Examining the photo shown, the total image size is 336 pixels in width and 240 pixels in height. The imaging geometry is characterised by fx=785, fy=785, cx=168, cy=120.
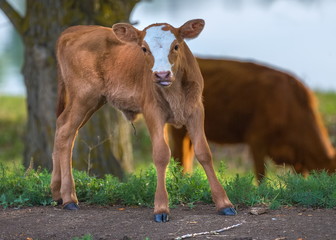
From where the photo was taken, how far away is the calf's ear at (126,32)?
23.2 ft

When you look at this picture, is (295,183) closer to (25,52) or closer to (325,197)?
(325,197)

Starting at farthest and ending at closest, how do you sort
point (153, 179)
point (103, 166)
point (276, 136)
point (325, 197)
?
point (276, 136), point (103, 166), point (153, 179), point (325, 197)

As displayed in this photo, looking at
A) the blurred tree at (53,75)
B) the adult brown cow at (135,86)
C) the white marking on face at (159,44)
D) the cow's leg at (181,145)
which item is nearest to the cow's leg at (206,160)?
the adult brown cow at (135,86)

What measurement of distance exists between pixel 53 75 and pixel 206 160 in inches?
176

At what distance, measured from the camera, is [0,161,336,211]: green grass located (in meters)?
7.11

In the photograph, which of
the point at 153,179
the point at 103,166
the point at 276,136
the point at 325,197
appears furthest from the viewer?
the point at 276,136

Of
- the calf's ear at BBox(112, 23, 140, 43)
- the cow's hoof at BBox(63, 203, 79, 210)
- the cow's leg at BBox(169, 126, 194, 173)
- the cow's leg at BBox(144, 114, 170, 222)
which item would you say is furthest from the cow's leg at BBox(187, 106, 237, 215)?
the cow's leg at BBox(169, 126, 194, 173)

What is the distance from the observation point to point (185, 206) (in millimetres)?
7168

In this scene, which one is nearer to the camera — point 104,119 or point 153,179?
point 153,179

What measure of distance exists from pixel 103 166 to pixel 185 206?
349 cm

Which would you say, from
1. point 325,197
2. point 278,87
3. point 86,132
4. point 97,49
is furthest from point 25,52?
point 325,197

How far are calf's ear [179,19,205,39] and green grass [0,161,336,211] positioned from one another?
131 cm

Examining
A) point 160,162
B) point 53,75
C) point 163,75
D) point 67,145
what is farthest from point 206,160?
point 53,75

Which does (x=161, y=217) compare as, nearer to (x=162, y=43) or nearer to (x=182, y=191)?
(x=182, y=191)
